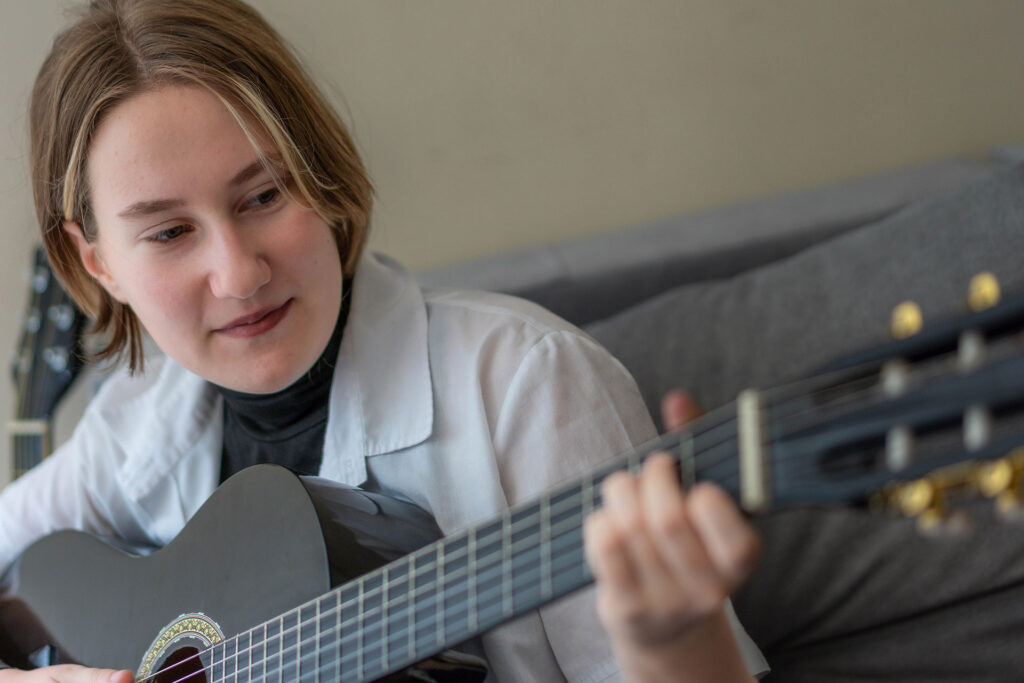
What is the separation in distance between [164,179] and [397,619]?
15.6 inches

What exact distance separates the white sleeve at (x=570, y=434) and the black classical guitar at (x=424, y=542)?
3.9 inches

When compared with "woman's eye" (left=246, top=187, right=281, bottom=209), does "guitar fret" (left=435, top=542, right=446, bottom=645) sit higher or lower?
lower

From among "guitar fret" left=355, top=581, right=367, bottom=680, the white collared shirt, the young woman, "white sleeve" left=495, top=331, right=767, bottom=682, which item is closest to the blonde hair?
the young woman

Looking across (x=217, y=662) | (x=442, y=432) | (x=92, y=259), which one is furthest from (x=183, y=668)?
(x=92, y=259)

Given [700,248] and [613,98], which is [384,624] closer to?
[700,248]

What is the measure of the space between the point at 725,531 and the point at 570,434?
328mm

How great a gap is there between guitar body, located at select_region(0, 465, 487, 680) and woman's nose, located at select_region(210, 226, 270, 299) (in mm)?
151

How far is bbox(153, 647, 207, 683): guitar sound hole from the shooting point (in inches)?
32.4

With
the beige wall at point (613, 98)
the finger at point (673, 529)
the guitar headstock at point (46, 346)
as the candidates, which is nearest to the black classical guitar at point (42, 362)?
the guitar headstock at point (46, 346)

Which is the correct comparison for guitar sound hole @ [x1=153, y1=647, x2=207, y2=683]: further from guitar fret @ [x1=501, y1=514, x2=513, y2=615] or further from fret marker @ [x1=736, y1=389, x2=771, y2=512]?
fret marker @ [x1=736, y1=389, x2=771, y2=512]

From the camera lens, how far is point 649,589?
0.52 m

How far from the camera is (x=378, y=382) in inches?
36.7

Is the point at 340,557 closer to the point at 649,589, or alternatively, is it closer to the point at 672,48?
the point at 649,589

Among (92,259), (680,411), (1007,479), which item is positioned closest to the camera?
(1007,479)
